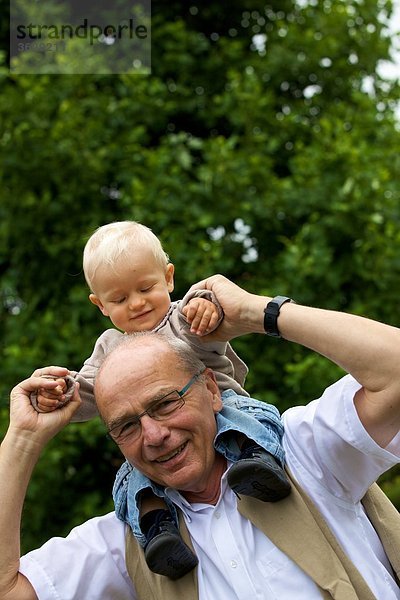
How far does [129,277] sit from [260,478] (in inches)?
28.4

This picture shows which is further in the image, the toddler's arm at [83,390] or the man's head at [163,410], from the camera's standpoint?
the toddler's arm at [83,390]

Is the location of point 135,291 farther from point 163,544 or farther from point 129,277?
point 163,544

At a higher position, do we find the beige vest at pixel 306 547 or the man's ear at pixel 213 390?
the man's ear at pixel 213 390

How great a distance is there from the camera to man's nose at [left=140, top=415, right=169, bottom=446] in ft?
7.94

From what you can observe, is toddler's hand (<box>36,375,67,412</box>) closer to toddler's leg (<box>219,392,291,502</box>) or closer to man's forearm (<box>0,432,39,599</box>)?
man's forearm (<box>0,432,39,599</box>)

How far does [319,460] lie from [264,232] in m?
3.35

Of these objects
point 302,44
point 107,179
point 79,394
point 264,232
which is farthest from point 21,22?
point 79,394

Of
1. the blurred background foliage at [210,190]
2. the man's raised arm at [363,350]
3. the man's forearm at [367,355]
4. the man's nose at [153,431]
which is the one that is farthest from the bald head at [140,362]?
the blurred background foliage at [210,190]

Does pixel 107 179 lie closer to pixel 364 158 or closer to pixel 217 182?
pixel 217 182

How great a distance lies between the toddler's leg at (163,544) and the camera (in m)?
2.38

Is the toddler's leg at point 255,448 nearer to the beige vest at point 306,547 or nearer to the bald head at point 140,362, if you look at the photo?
the beige vest at point 306,547

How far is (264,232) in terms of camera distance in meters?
5.69

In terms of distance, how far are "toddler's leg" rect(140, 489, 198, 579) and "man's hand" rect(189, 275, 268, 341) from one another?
0.51 m
